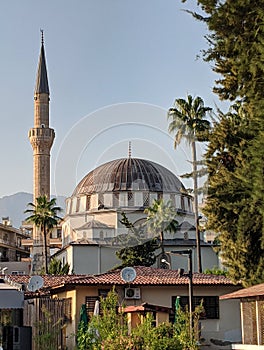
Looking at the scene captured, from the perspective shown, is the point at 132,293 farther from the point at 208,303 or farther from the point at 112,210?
the point at 112,210

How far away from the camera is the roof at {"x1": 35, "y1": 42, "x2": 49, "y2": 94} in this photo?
211 feet

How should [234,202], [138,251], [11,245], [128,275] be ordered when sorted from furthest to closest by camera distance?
[11,245] < [138,251] < [128,275] < [234,202]

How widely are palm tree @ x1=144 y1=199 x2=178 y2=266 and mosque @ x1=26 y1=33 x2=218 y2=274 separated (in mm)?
1216

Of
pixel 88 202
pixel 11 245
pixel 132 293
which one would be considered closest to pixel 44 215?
pixel 88 202

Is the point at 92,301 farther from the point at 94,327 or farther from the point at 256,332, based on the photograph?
the point at 94,327

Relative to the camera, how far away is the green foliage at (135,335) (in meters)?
11.3

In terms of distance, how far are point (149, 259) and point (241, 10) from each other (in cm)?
3176

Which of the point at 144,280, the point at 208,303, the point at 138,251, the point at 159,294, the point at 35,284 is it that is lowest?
the point at 208,303

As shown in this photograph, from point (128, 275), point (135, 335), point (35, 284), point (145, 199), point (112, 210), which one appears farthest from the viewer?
point (145, 199)

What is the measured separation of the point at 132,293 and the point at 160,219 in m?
29.4

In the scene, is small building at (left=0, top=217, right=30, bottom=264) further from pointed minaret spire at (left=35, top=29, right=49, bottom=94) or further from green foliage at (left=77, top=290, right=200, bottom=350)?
green foliage at (left=77, top=290, right=200, bottom=350)

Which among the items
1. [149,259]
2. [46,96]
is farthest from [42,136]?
[149,259]

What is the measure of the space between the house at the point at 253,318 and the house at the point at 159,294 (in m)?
6.67

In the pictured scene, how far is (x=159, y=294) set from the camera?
23938 mm
